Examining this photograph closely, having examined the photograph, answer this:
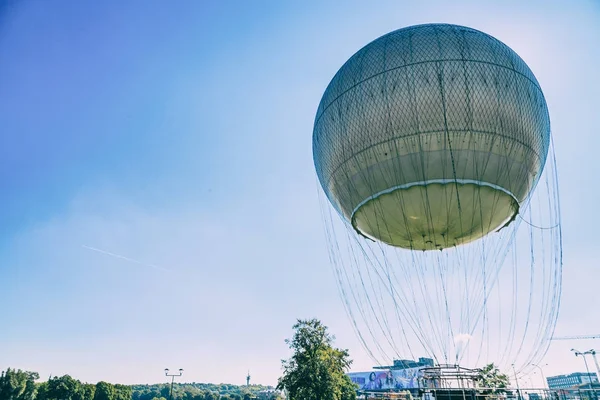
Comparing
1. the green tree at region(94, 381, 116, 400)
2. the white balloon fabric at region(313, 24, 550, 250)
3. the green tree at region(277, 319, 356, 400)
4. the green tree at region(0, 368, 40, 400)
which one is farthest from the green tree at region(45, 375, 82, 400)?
the white balloon fabric at region(313, 24, 550, 250)

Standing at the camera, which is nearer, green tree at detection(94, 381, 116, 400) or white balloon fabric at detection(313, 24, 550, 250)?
white balloon fabric at detection(313, 24, 550, 250)

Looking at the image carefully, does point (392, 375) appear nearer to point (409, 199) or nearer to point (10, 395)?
point (10, 395)

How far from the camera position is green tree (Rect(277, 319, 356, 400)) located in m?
33.5

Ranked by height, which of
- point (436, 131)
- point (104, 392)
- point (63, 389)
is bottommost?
point (104, 392)

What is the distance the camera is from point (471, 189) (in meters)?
13.0

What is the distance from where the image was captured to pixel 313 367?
34.1m

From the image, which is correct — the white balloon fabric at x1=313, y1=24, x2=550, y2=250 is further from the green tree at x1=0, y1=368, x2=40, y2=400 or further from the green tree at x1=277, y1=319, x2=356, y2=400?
the green tree at x1=0, y1=368, x2=40, y2=400

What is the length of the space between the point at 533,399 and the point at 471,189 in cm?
929

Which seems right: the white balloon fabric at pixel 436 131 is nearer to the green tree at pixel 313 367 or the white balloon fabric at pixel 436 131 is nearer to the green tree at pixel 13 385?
the green tree at pixel 313 367

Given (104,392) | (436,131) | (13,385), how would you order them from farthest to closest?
(104,392)
(13,385)
(436,131)

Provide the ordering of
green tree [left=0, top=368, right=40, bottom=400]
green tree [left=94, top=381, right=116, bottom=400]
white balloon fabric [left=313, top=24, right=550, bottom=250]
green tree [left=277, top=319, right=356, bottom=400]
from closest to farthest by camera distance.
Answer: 1. white balloon fabric [left=313, top=24, right=550, bottom=250]
2. green tree [left=277, top=319, right=356, bottom=400]
3. green tree [left=0, top=368, right=40, bottom=400]
4. green tree [left=94, top=381, right=116, bottom=400]

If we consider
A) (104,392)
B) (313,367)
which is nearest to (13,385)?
(104,392)

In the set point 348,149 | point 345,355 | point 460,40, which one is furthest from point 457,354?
point 345,355

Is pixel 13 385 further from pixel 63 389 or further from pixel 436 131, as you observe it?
pixel 436 131
